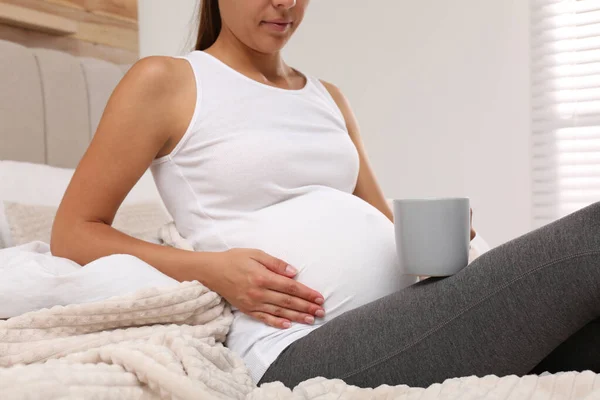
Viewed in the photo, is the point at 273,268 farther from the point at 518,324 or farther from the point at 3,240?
the point at 3,240

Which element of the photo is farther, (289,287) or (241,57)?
(241,57)

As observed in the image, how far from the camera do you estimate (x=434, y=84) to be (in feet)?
9.64

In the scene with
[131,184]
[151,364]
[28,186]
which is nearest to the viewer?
[151,364]

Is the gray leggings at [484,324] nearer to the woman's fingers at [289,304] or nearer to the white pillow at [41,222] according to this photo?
the woman's fingers at [289,304]

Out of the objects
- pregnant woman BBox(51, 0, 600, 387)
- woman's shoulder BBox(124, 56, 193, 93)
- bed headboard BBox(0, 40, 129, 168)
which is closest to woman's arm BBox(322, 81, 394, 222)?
pregnant woman BBox(51, 0, 600, 387)

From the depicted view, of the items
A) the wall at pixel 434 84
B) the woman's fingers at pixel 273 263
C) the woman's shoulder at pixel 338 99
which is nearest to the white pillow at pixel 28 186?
the woman's shoulder at pixel 338 99

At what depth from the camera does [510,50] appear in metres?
2.84

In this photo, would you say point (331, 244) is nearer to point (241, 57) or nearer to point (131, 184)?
point (131, 184)

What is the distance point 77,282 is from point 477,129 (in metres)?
2.23

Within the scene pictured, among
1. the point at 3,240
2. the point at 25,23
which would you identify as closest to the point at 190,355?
the point at 3,240

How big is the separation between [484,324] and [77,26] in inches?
67.3

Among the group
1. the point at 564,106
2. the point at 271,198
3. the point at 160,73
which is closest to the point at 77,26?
the point at 160,73

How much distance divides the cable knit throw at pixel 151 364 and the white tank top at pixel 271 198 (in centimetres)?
12

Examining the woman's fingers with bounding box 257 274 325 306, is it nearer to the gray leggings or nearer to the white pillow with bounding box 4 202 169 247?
the gray leggings
